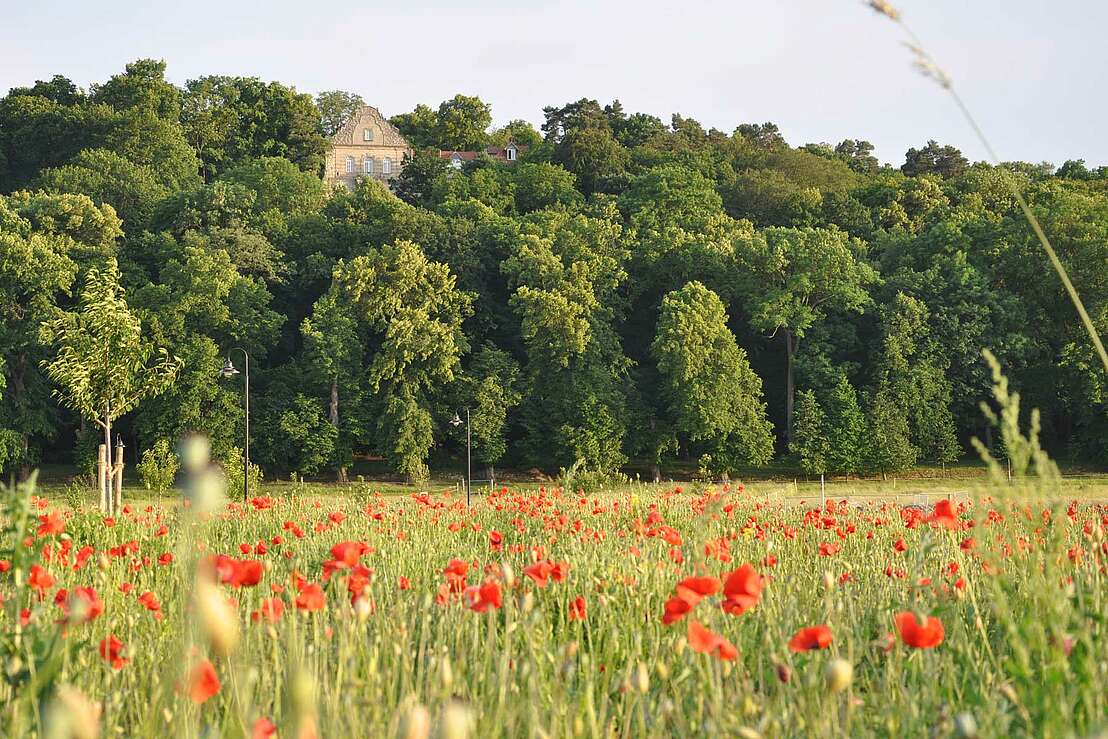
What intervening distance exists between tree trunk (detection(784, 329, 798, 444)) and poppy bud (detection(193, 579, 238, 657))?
39.3m

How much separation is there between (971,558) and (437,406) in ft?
111

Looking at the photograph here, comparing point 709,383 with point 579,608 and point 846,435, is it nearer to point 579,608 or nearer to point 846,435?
point 846,435

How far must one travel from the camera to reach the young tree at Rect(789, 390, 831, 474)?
126 feet

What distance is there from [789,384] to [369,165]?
43102 mm

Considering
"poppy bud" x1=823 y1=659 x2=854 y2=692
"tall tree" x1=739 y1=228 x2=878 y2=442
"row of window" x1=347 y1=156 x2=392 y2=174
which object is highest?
"row of window" x1=347 y1=156 x2=392 y2=174

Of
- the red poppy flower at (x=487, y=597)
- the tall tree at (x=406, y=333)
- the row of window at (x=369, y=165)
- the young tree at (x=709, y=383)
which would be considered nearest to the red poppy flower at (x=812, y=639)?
the red poppy flower at (x=487, y=597)

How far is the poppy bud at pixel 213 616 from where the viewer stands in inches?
44.0

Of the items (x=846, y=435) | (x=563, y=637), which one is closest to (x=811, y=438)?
(x=846, y=435)

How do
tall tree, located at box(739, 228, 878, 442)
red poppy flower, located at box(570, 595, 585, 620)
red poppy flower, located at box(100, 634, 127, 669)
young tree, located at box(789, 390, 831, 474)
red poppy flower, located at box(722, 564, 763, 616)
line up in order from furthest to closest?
tall tree, located at box(739, 228, 878, 442)
young tree, located at box(789, 390, 831, 474)
red poppy flower, located at box(570, 595, 585, 620)
red poppy flower, located at box(100, 634, 127, 669)
red poppy flower, located at box(722, 564, 763, 616)

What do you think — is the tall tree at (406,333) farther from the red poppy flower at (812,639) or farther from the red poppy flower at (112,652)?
the red poppy flower at (812,639)

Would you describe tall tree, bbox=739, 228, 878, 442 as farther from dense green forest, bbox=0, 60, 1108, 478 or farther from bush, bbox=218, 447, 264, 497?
bush, bbox=218, 447, 264, 497

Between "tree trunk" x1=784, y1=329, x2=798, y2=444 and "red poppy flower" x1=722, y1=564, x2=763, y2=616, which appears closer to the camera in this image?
"red poppy flower" x1=722, y1=564, x2=763, y2=616

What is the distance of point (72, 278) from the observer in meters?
40.0

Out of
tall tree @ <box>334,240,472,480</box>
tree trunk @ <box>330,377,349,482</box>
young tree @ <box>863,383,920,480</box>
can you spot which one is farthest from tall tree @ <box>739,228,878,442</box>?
tree trunk @ <box>330,377,349,482</box>
